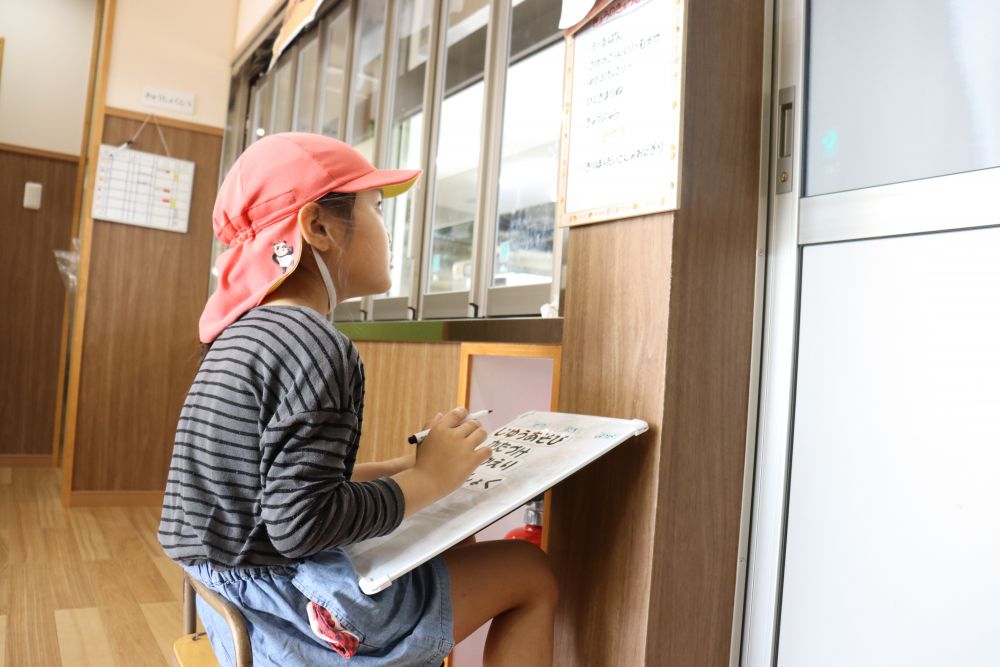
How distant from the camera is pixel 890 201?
3.14ft

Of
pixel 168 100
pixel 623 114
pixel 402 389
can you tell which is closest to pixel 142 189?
pixel 168 100

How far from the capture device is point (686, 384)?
40.6 inches

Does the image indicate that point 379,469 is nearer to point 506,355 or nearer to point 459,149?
point 506,355

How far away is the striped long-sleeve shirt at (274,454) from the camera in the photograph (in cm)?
88

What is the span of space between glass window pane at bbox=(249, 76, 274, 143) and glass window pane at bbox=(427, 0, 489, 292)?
190 cm

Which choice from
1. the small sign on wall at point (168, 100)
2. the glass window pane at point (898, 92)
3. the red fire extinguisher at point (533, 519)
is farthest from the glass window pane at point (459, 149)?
the small sign on wall at point (168, 100)

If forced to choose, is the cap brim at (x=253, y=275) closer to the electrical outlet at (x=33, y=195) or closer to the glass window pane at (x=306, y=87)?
the glass window pane at (x=306, y=87)

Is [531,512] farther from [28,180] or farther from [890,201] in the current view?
[28,180]

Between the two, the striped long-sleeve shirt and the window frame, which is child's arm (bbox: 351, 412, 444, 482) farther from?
the window frame

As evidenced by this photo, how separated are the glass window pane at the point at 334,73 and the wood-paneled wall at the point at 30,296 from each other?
2332mm

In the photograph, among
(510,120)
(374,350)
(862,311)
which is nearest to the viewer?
(862,311)

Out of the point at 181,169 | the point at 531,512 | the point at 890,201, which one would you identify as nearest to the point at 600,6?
the point at 890,201

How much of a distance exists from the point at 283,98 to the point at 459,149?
1.85m

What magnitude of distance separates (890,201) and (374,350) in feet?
5.55
